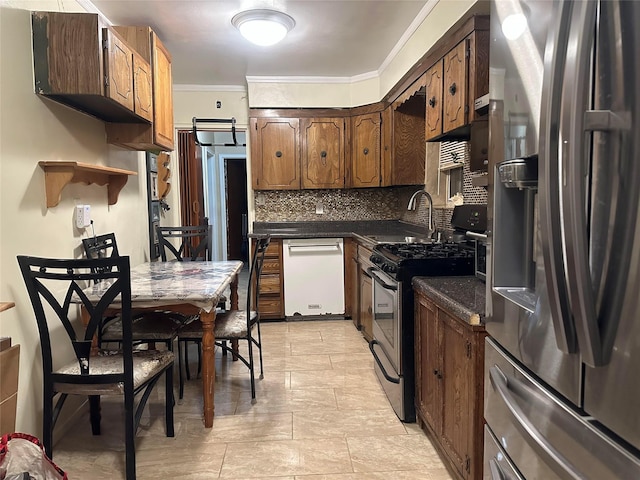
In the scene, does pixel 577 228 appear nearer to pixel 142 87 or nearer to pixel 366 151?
pixel 142 87

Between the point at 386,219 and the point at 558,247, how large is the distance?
4085 mm

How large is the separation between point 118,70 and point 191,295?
4.30 feet

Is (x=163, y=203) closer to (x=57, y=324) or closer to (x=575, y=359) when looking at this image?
(x=57, y=324)

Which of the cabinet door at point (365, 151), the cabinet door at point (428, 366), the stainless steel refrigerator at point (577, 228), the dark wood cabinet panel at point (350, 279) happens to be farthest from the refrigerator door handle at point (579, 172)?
the cabinet door at point (365, 151)

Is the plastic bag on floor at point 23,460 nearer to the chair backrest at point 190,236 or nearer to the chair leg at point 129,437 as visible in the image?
the chair leg at point 129,437

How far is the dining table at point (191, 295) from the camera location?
7.03 feet

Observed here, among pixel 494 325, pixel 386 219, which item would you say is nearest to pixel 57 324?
pixel 494 325

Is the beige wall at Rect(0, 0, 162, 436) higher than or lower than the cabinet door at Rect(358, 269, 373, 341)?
higher

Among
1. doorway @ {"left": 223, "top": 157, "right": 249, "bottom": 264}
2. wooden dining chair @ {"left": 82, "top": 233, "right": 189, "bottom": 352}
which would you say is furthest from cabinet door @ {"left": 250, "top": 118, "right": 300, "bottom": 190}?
doorway @ {"left": 223, "top": 157, "right": 249, "bottom": 264}

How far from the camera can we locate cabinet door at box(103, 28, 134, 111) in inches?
86.8

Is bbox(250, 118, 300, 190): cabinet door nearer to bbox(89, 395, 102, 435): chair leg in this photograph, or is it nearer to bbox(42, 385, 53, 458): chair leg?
bbox(89, 395, 102, 435): chair leg

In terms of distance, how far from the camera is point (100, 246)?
265cm

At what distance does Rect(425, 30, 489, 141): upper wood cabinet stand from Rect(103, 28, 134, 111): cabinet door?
Result: 1854 mm

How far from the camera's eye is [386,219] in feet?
15.8
